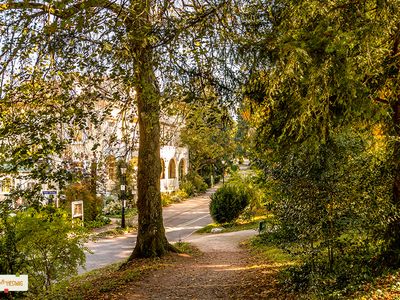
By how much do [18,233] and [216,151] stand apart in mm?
5775

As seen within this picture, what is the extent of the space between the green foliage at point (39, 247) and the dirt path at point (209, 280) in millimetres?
1394

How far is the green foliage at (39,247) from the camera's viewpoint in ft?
24.2

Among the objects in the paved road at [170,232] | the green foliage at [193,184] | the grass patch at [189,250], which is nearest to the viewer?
the grass patch at [189,250]

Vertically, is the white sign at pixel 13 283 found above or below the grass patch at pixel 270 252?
above

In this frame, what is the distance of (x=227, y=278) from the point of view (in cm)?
979

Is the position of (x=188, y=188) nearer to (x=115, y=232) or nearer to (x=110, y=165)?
(x=115, y=232)

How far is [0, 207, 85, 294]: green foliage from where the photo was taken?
24.2 ft

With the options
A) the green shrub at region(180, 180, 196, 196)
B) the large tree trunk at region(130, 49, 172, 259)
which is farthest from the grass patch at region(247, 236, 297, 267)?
the green shrub at region(180, 180, 196, 196)

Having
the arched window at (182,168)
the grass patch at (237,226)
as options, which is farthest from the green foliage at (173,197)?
the grass patch at (237,226)

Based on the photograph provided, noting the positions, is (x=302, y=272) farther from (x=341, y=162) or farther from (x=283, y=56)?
(x=283, y=56)

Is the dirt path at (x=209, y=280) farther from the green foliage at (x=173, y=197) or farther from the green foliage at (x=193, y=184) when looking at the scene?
the green foliage at (x=193, y=184)

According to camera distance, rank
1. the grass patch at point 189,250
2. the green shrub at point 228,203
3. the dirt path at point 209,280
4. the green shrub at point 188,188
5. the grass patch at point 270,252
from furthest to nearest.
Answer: the green shrub at point 188,188 < the green shrub at point 228,203 < the grass patch at point 189,250 < the grass patch at point 270,252 < the dirt path at point 209,280

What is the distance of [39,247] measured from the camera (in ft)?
24.3

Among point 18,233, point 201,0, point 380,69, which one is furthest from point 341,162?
point 18,233
